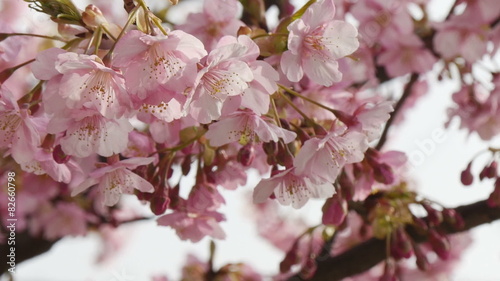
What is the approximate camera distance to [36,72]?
0.98 m

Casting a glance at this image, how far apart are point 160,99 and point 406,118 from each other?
2.13 metres

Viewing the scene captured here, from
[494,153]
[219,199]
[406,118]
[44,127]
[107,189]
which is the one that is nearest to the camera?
[44,127]

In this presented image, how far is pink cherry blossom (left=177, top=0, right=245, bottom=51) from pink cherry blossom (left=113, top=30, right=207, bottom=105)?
331 mm

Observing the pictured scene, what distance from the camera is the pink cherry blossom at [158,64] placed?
3.09 ft

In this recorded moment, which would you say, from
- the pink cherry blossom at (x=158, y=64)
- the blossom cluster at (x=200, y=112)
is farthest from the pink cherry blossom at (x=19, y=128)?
the pink cherry blossom at (x=158, y=64)

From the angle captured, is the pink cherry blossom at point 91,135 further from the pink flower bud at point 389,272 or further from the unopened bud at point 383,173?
the pink flower bud at point 389,272

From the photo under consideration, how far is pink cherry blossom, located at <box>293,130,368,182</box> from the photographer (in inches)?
43.5

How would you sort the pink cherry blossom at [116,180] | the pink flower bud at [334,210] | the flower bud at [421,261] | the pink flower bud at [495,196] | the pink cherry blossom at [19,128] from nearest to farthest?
the pink cherry blossom at [19,128] → the pink cherry blossom at [116,180] → the pink flower bud at [334,210] → the pink flower bud at [495,196] → the flower bud at [421,261]

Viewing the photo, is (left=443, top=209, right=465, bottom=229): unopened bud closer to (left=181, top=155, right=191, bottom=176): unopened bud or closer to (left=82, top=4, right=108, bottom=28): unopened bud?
(left=181, top=155, right=191, bottom=176): unopened bud

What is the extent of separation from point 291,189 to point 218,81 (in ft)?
1.00

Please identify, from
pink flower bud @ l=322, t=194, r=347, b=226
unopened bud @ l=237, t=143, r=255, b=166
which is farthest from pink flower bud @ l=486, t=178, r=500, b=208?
unopened bud @ l=237, t=143, r=255, b=166

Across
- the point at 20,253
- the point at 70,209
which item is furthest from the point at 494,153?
the point at 20,253

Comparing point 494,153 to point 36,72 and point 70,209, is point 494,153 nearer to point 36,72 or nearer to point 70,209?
point 36,72

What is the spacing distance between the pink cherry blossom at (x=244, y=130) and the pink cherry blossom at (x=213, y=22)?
234 millimetres
